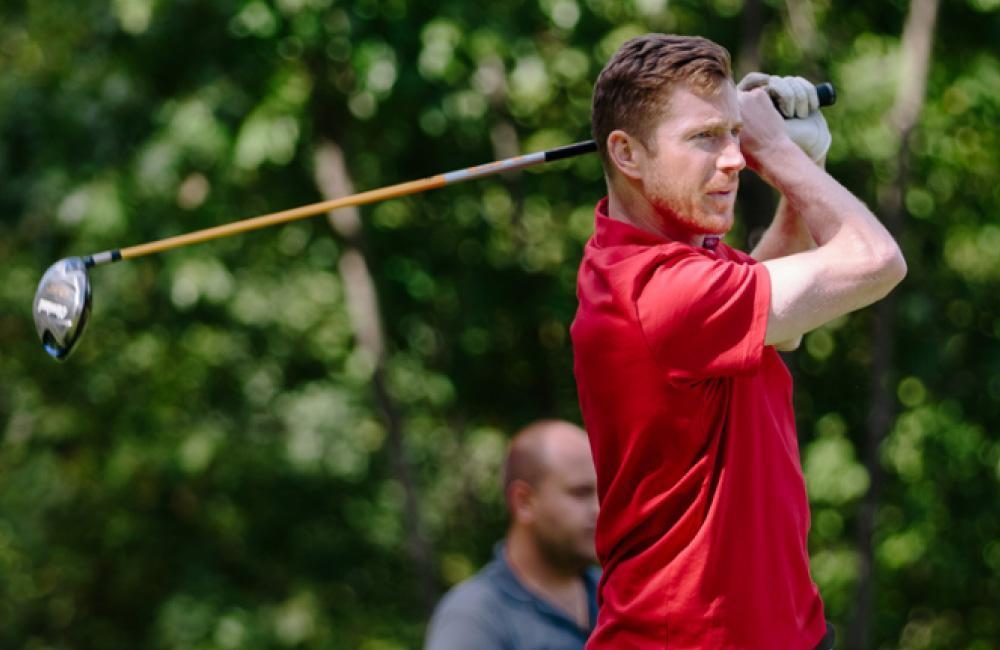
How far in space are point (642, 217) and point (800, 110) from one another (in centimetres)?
38

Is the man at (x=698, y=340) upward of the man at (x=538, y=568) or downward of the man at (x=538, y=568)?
upward

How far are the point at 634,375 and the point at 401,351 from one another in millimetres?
8674

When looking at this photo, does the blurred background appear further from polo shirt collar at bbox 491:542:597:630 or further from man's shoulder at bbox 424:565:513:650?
man's shoulder at bbox 424:565:513:650

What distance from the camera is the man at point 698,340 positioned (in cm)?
275

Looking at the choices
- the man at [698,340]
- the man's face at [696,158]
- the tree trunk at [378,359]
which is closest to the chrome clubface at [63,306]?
the man at [698,340]

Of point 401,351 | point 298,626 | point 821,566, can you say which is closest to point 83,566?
point 298,626

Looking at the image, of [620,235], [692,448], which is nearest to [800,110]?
[620,235]

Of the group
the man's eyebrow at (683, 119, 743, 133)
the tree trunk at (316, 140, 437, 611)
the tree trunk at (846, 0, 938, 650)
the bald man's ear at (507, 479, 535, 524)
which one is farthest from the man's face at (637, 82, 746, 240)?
the tree trunk at (316, 140, 437, 611)

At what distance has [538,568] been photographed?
4.58m

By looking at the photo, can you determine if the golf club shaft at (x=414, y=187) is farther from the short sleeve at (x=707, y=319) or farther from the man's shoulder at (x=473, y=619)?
the man's shoulder at (x=473, y=619)

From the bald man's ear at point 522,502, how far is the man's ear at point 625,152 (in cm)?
195

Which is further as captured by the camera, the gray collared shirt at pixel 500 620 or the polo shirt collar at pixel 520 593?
the polo shirt collar at pixel 520 593

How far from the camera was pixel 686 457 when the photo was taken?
Answer: 280 cm

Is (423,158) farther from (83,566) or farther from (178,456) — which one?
(83,566)
